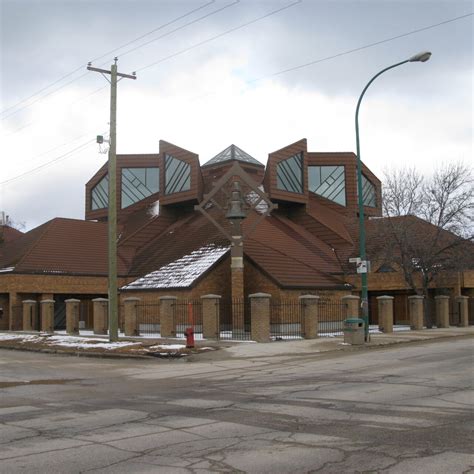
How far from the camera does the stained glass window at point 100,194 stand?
54500 mm

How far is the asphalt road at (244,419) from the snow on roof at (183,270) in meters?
17.0

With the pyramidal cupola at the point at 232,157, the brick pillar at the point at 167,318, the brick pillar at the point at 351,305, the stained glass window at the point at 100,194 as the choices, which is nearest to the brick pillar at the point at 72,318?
the brick pillar at the point at 167,318

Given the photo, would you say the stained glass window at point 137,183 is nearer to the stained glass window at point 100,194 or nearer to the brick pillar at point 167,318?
the stained glass window at point 100,194

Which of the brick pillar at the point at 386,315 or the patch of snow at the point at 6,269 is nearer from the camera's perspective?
the brick pillar at the point at 386,315

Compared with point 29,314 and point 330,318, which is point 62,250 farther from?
point 330,318

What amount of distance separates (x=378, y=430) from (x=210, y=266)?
25.8m

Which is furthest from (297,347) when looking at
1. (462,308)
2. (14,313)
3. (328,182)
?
(328,182)

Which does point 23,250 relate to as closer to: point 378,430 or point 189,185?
point 189,185

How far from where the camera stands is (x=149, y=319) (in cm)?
3294

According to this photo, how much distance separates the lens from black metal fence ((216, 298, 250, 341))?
2806 cm

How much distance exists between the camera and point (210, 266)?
109 feet

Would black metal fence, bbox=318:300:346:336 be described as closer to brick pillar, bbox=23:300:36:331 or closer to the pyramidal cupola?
brick pillar, bbox=23:300:36:331

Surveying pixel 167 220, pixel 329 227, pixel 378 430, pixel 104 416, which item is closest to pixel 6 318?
pixel 167 220

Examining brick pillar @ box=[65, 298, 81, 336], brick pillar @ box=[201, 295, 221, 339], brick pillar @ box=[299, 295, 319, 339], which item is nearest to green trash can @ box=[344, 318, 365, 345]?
brick pillar @ box=[299, 295, 319, 339]
